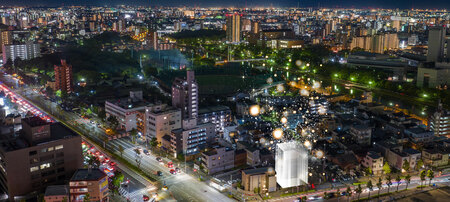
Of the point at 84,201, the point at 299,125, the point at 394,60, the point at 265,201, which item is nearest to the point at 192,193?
the point at 265,201

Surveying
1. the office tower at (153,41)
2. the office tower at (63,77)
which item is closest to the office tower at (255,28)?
the office tower at (153,41)

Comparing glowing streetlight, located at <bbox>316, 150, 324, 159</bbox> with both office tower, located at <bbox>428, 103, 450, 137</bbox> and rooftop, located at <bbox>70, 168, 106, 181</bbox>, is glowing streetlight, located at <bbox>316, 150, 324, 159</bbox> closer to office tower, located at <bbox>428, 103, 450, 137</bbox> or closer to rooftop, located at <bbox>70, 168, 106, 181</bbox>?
office tower, located at <bbox>428, 103, 450, 137</bbox>

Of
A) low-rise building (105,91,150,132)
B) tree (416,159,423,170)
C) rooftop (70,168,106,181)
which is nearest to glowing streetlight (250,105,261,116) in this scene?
low-rise building (105,91,150,132)

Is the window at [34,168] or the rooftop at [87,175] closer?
the rooftop at [87,175]

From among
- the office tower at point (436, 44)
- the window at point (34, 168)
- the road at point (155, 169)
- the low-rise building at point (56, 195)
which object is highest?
the office tower at point (436, 44)

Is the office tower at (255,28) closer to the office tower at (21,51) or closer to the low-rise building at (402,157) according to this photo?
the office tower at (21,51)

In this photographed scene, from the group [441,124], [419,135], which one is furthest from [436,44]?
[419,135]

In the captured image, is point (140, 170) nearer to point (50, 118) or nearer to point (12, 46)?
point (50, 118)
